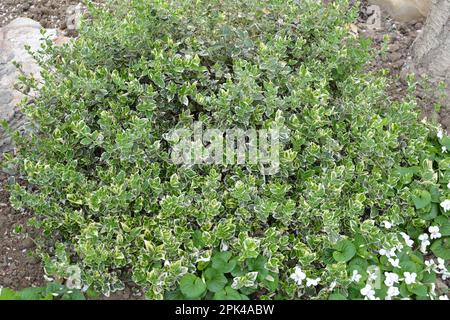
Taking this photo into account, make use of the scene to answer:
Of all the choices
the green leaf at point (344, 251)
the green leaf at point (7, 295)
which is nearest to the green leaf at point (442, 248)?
the green leaf at point (344, 251)

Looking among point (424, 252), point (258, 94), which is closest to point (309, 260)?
point (424, 252)

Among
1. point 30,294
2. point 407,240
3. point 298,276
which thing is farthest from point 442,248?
point 30,294

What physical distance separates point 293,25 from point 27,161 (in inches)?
73.3

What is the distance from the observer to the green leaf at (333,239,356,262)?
9.57 feet

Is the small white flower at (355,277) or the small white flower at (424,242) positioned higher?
the small white flower at (355,277)

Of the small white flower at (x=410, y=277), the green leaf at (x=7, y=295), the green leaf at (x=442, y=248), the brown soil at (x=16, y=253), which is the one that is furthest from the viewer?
the green leaf at (x=442, y=248)

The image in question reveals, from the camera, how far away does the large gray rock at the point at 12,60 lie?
3.61 metres

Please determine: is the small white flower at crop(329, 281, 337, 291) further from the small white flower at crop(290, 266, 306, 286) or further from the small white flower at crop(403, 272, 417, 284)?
the small white flower at crop(403, 272, 417, 284)

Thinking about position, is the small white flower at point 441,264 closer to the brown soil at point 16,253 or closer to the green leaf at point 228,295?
the green leaf at point 228,295

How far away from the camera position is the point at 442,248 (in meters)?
3.17

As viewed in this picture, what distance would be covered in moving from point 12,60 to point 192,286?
2.23m

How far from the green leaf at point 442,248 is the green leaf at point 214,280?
1.23 meters

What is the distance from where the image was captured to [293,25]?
3699 mm

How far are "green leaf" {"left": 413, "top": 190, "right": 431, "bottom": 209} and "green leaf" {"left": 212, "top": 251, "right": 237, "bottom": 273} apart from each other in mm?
1110
